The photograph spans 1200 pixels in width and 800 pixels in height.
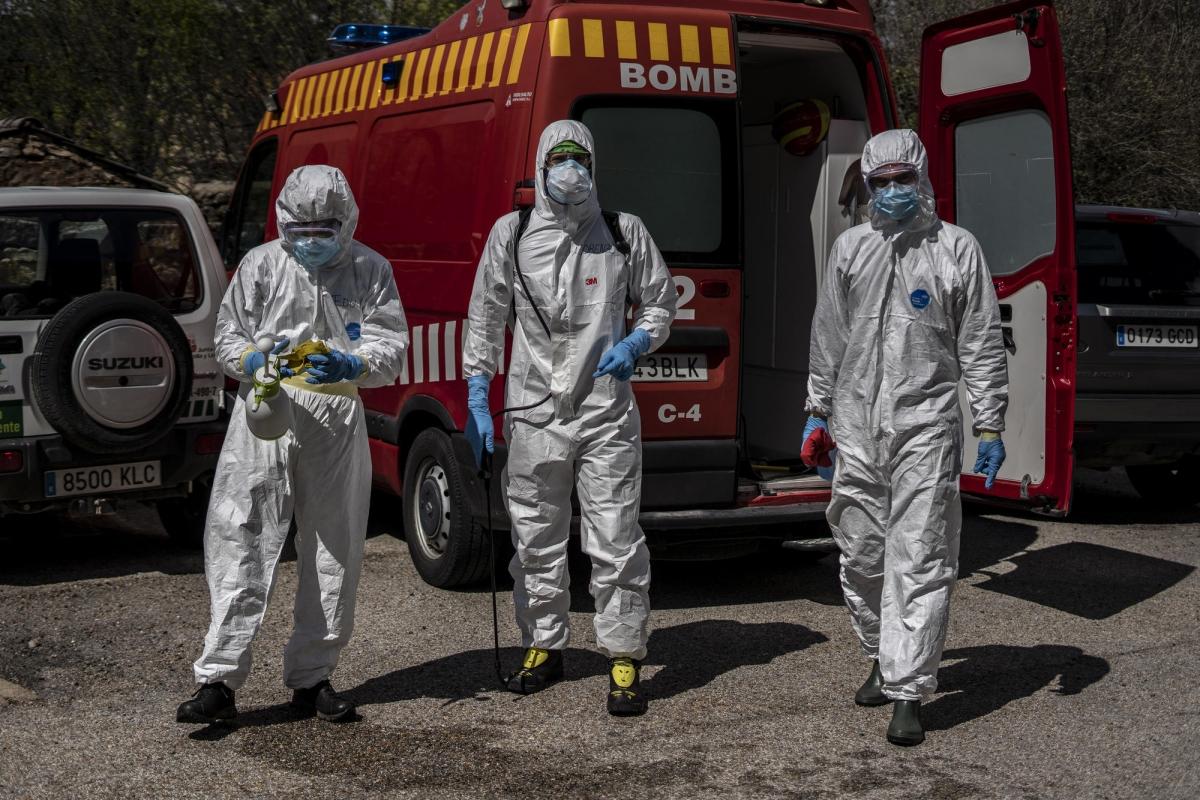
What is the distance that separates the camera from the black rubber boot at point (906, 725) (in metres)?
4.66

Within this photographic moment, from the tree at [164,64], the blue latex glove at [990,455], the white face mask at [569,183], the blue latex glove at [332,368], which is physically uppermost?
the tree at [164,64]

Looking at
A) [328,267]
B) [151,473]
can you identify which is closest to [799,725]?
[328,267]

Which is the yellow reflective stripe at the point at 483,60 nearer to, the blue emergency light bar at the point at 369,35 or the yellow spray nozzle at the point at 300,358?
the blue emergency light bar at the point at 369,35

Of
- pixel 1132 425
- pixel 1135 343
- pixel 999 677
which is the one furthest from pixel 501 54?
pixel 1132 425

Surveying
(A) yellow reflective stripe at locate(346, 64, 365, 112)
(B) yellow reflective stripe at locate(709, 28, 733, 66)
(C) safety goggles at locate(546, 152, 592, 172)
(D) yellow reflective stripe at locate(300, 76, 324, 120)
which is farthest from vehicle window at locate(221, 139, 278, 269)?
(C) safety goggles at locate(546, 152, 592, 172)

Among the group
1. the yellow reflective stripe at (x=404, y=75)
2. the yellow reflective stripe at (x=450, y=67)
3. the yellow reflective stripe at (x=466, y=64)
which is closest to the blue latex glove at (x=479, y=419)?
the yellow reflective stripe at (x=466, y=64)

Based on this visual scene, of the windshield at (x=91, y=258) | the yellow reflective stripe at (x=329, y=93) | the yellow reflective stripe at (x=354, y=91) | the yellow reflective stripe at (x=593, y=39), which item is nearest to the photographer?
the yellow reflective stripe at (x=593, y=39)

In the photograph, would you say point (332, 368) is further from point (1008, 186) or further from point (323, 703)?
point (1008, 186)

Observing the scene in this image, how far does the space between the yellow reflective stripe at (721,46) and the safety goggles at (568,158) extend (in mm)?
1282

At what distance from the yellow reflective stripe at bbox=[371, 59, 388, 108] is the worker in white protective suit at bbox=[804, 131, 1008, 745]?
10.2ft

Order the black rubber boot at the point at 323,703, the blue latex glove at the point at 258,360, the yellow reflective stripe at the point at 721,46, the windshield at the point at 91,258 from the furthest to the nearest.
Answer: the windshield at the point at 91,258, the yellow reflective stripe at the point at 721,46, the black rubber boot at the point at 323,703, the blue latex glove at the point at 258,360

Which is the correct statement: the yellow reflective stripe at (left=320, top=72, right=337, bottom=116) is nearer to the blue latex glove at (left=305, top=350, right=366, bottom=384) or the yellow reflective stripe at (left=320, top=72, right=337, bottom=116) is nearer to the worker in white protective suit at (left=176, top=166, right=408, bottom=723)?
the worker in white protective suit at (left=176, top=166, right=408, bottom=723)

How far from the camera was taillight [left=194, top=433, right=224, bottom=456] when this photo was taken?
6922mm

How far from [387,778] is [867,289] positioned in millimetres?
2214
